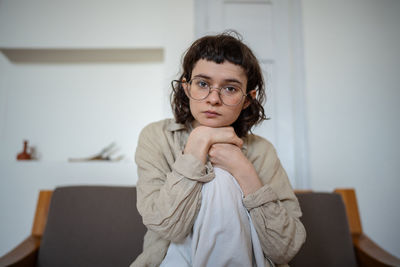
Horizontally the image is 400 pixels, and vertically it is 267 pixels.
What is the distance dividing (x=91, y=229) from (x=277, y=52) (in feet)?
6.93

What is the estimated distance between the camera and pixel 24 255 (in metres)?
1.08

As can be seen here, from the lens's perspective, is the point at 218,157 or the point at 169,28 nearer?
the point at 218,157

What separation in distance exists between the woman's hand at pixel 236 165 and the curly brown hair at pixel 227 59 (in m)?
0.21

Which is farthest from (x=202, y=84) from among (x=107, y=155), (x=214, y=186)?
(x=107, y=155)

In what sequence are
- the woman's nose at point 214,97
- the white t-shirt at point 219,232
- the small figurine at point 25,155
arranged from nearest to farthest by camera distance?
1. the white t-shirt at point 219,232
2. the woman's nose at point 214,97
3. the small figurine at point 25,155

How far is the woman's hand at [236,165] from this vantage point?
0.83 meters

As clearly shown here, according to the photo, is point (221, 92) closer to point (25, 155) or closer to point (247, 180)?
point (247, 180)

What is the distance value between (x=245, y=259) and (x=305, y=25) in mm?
2381

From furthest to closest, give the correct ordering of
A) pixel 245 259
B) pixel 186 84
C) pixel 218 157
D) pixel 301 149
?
pixel 301 149 < pixel 186 84 < pixel 218 157 < pixel 245 259

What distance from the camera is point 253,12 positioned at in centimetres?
259

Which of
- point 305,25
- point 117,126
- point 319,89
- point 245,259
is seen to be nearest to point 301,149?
point 319,89

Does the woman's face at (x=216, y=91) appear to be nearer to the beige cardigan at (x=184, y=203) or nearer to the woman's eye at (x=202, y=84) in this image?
the woman's eye at (x=202, y=84)

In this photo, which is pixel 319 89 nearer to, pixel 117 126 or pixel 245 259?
pixel 117 126

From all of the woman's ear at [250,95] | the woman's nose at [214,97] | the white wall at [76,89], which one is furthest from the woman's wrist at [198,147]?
the white wall at [76,89]
